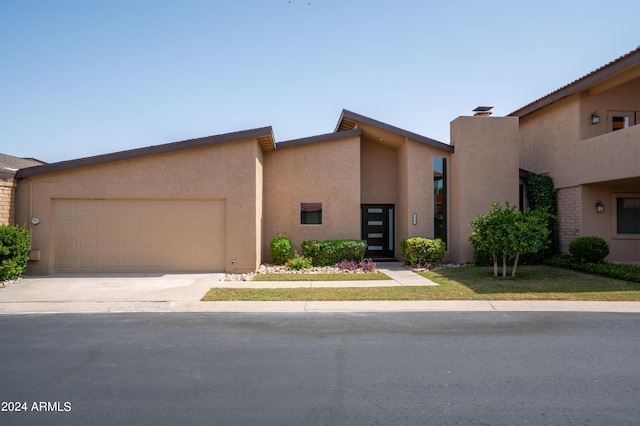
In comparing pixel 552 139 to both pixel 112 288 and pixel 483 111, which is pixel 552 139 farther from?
pixel 112 288

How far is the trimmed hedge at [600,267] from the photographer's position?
12047mm

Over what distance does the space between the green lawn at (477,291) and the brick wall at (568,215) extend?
12.6 feet

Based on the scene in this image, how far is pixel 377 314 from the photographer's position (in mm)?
8406

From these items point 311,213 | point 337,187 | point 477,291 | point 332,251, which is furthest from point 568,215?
point 311,213

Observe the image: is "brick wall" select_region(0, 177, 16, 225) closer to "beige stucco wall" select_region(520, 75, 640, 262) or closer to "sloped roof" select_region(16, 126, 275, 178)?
"sloped roof" select_region(16, 126, 275, 178)

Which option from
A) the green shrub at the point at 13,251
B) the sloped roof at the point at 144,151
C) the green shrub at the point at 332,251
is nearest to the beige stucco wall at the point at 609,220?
the green shrub at the point at 332,251

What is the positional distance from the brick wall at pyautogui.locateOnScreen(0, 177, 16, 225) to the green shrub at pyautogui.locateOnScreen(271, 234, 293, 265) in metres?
7.81

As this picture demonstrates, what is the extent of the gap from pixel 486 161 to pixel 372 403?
42.8 ft

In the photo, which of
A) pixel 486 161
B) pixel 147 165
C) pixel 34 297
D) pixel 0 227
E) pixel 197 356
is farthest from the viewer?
pixel 486 161

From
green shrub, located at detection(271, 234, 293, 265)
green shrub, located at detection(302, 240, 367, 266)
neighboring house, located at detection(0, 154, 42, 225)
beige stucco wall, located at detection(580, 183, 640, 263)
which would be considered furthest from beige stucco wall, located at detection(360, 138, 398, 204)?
neighboring house, located at detection(0, 154, 42, 225)

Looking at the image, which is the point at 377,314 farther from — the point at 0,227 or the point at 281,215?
the point at 0,227

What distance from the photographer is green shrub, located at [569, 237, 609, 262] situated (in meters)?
14.0

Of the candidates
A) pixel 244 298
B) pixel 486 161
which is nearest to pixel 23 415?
pixel 244 298

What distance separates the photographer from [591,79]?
14.5 metres
